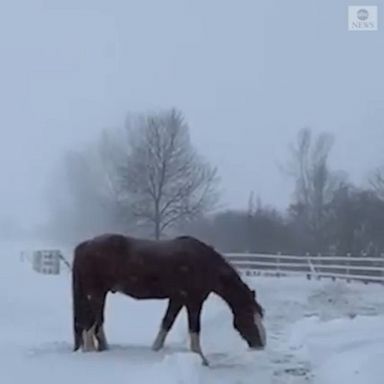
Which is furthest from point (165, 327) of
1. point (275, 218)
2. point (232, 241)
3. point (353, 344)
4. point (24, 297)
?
point (275, 218)

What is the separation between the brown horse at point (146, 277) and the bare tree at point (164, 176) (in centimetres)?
1837

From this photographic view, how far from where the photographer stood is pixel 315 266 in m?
21.0

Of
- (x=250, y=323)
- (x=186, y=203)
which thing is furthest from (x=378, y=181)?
(x=250, y=323)

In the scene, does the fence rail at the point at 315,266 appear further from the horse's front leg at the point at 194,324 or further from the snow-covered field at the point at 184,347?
the horse's front leg at the point at 194,324

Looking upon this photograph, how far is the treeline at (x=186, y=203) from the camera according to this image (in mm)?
24266

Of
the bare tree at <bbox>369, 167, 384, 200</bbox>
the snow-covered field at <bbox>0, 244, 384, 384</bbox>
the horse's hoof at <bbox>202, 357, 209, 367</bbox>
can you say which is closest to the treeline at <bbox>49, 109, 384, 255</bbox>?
the bare tree at <bbox>369, 167, 384, 200</bbox>

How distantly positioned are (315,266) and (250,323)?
1363cm

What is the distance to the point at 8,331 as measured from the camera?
8.81m

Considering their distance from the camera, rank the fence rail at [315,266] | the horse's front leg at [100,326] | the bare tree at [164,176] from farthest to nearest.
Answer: the bare tree at [164,176] → the fence rail at [315,266] → the horse's front leg at [100,326]

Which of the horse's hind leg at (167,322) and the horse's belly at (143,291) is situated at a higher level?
the horse's belly at (143,291)

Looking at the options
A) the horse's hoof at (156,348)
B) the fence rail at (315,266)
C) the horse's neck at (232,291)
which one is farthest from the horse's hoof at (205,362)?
the fence rail at (315,266)

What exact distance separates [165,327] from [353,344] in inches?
73.3

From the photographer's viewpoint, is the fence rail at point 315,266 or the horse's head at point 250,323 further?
the fence rail at point 315,266

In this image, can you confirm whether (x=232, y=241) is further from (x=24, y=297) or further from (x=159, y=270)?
(x=159, y=270)
